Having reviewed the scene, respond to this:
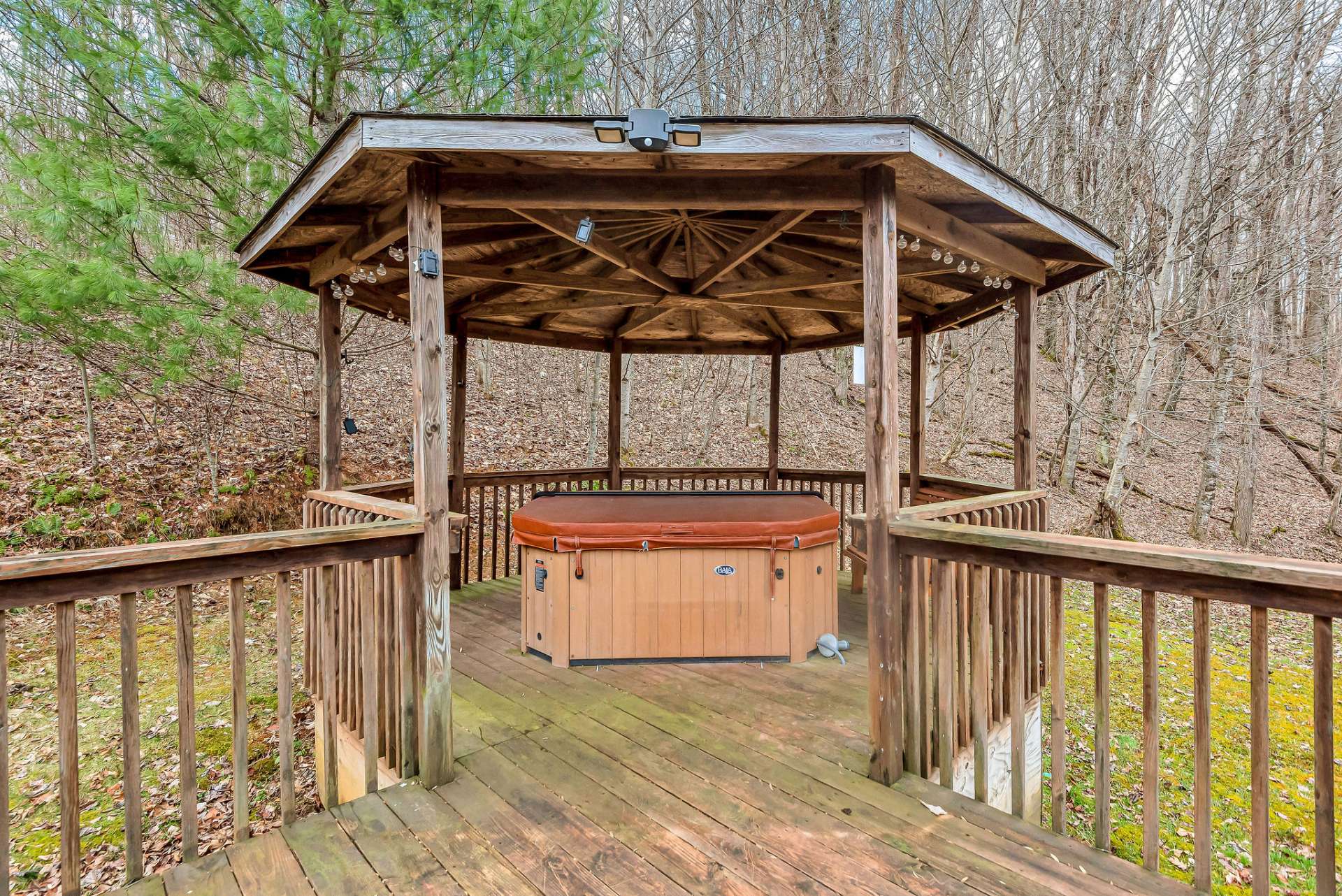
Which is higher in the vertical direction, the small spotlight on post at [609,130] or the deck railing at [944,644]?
the small spotlight on post at [609,130]

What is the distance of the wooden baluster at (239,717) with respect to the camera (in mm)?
2016

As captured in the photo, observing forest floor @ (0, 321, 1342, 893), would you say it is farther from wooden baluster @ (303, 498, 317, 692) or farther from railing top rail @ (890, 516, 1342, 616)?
railing top rail @ (890, 516, 1342, 616)

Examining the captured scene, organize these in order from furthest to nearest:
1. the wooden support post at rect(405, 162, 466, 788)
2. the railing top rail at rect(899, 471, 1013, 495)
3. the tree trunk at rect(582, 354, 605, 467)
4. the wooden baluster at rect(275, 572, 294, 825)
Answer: the tree trunk at rect(582, 354, 605, 467) < the railing top rail at rect(899, 471, 1013, 495) < the wooden support post at rect(405, 162, 466, 788) < the wooden baluster at rect(275, 572, 294, 825)

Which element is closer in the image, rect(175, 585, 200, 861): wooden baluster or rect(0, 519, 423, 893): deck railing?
rect(0, 519, 423, 893): deck railing

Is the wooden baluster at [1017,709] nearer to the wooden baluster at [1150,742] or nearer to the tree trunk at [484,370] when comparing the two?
the wooden baluster at [1150,742]

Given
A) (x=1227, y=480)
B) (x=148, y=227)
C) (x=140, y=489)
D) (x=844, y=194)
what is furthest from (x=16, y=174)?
(x=1227, y=480)

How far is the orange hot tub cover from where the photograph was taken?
3.47 m

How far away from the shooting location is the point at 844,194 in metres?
2.66

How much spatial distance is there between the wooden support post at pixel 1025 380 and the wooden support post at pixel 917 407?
1095mm

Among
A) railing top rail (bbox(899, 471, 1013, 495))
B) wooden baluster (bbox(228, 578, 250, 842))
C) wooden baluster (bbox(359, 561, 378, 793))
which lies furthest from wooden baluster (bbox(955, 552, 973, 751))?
wooden baluster (bbox(228, 578, 250, 842))

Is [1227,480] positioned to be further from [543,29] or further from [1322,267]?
[543,29]

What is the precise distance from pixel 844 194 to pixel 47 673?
6.19 m

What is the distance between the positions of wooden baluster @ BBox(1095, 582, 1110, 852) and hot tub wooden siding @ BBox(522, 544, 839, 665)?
5.59 feet

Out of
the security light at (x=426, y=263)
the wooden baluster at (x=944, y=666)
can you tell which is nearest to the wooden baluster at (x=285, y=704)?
the security light at (x=426, y=263)
